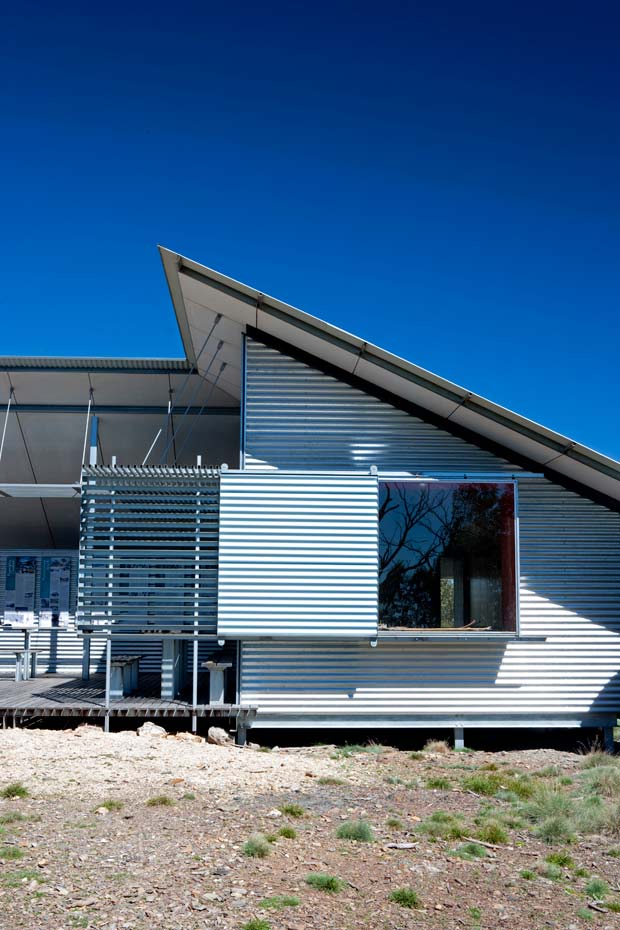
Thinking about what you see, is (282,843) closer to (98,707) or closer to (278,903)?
(278,903)

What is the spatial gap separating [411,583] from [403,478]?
1.37 m

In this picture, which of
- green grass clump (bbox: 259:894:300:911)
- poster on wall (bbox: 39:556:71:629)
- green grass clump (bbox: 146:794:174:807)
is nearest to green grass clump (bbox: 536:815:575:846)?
green grass clump (bbox: 259:894:300:911)

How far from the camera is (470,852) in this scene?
19.7 feet

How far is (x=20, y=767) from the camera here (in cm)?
818

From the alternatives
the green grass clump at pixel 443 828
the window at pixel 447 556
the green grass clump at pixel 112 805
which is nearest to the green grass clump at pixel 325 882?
A: the green grass clump at pixel 443 828

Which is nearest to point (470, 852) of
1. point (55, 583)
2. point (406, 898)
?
point (406, 898)

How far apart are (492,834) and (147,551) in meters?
5.67

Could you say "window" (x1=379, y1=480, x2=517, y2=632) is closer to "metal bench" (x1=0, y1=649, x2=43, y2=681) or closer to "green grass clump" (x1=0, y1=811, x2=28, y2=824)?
"green grass clump" (x1=0, y1=811, x2=28, y2=824)

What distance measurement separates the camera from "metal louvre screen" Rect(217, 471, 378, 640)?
409 inches

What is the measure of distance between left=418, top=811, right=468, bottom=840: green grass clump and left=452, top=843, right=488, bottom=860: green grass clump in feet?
0.94

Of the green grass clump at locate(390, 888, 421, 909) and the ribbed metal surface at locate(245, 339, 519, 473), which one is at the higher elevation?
the ribbed metal surface at locate(245, 339, 519, 473)

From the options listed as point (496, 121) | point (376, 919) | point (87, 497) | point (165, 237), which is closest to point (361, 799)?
point (376, 919)

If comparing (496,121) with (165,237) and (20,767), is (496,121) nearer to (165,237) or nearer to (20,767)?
(165,237)

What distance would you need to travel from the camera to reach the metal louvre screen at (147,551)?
34.1 ft
